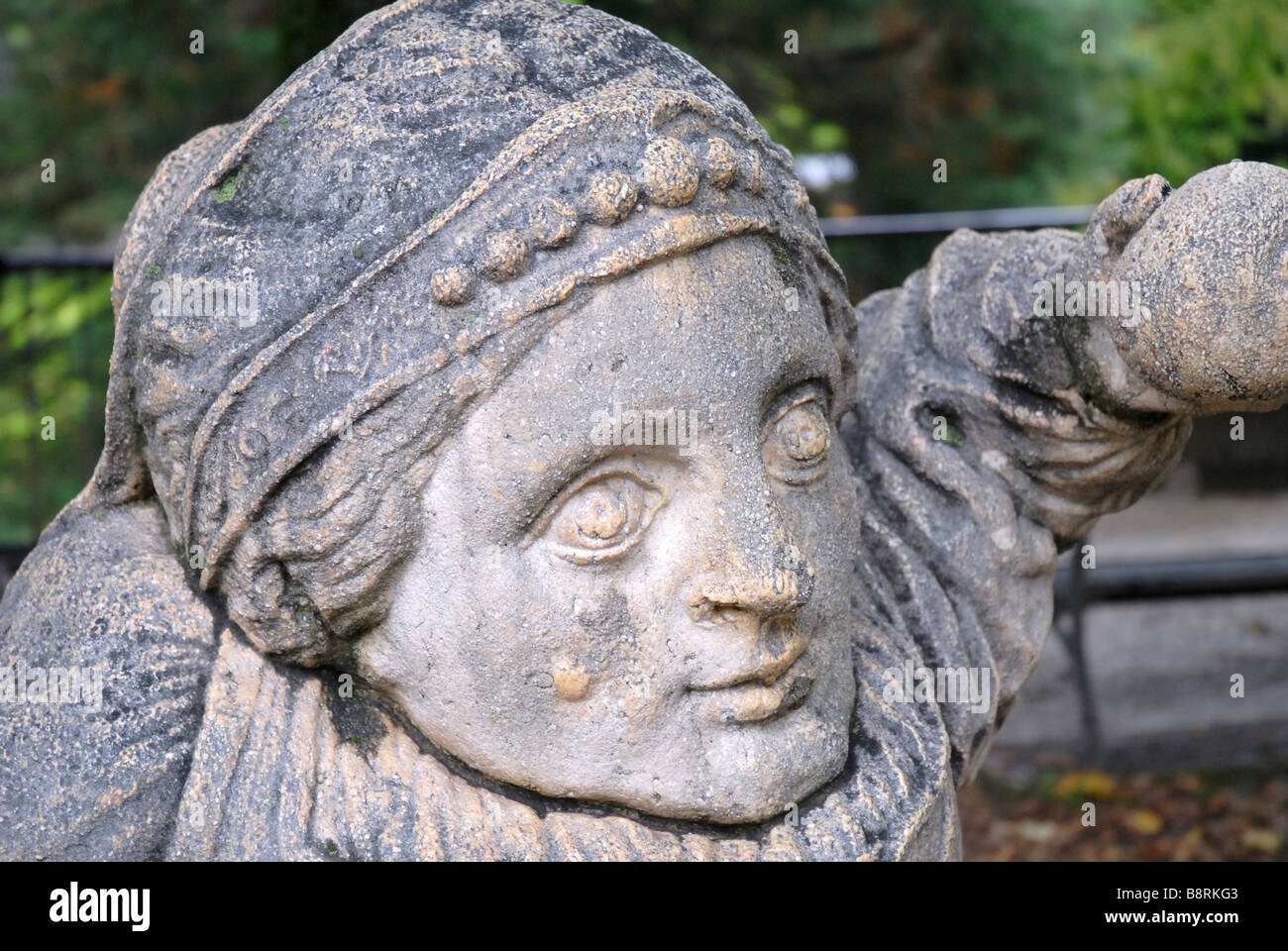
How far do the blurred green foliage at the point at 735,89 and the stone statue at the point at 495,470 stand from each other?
317 centimetres

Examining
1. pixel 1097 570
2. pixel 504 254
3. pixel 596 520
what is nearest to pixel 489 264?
pixel 504 254

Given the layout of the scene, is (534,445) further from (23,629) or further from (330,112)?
(23,629)

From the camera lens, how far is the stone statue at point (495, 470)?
75.6 inches

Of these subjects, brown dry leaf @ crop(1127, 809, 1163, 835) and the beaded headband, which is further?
brown dry leaf @ crop(1127, 809, 1163, 835)

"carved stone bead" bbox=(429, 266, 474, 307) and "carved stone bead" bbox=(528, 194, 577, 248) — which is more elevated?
"carved stone bead" bbox=(528, 194, 577, 248)

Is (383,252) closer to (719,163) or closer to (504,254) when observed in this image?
(504,254)

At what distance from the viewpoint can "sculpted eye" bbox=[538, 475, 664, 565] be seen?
77.8 inches

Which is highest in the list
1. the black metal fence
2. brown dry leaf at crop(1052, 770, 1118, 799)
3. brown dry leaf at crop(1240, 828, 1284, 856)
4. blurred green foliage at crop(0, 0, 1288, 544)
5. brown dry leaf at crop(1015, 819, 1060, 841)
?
blurred green foliage at crop(0, 0, 1288, 544)

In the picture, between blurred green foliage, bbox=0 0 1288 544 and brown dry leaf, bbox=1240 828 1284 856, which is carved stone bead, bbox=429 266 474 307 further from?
brown dry leaf, bbox=1240 828 1284 856

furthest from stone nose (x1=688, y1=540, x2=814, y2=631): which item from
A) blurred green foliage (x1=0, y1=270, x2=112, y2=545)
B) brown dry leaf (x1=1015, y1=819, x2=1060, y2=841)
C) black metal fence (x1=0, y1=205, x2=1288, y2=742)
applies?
blurred green foliage (x1=0, y1=270, x2=112, y2=545)

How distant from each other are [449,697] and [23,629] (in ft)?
2.22

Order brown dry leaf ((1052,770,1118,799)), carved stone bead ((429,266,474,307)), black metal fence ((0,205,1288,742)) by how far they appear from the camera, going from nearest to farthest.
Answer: carved stone bead ((429,266,474,307)) → black metal fence ((0,205,1288,742)) → brown dry leaf ((1052,770,1118,799))

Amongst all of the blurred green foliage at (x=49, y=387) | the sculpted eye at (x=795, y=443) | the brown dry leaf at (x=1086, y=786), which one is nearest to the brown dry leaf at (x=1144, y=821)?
the brown dry leaf at (x=1086, y=786)

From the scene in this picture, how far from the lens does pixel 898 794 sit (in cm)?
222
